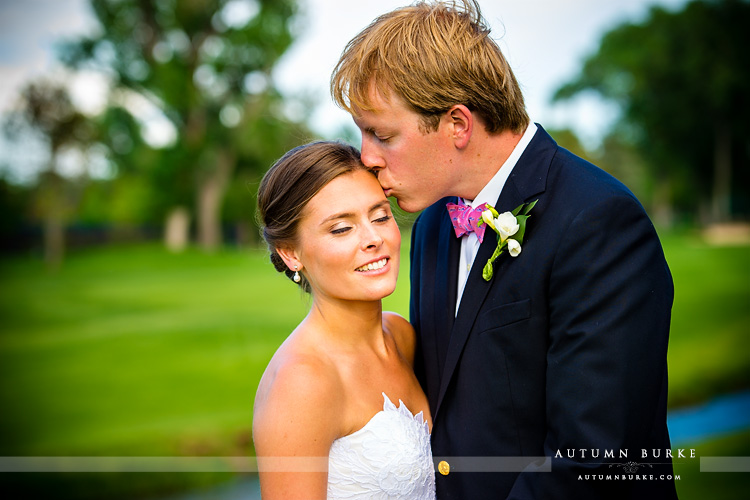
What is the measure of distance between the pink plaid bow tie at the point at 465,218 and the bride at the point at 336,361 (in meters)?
0.27

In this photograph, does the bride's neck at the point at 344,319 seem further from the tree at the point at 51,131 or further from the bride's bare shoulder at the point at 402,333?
the tree at the point at 51,131

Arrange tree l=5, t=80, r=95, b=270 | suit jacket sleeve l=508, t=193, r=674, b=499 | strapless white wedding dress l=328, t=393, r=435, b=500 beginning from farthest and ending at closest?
tree l=5, t=80, r=95, b=270, strapless white wedding dress l=328, t=393, r=435, b=500, suit jacket sleeve l=508, t=193, r=674, b=499

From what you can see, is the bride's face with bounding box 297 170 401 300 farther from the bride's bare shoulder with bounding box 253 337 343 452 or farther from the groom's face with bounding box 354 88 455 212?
the bride's bare shoulder with bounding box 253 337 343 452

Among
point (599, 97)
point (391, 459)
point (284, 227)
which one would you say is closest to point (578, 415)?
point (391, 459)

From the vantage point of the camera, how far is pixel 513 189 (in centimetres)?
264

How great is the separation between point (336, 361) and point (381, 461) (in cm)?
46

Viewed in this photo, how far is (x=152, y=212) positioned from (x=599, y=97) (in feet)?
72.9

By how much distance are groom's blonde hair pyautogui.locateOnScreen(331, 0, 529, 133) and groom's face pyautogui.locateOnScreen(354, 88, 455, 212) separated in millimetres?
38

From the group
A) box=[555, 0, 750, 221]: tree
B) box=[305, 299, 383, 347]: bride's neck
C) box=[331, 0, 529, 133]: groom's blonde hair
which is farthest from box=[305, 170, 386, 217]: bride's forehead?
box=[555, 0, 750, 221]: tree

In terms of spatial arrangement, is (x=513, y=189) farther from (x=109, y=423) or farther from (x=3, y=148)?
(x=3, y=148)

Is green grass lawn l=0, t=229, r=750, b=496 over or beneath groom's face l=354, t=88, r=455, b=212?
over

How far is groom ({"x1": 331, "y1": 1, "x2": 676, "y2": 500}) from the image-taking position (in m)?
2.26

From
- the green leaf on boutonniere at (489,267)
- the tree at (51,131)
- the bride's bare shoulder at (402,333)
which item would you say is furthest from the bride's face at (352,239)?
the tree at (51,131)

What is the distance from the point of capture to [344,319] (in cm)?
289
